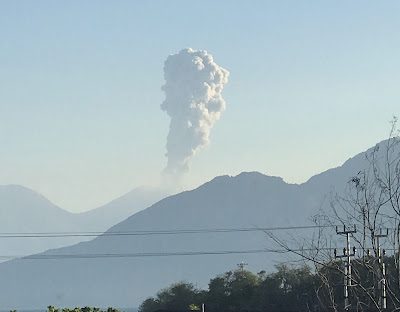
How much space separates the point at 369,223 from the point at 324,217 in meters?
3.45

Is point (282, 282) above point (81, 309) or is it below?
above

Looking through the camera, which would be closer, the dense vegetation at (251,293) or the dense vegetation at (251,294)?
the dense vegetation at (251,294)

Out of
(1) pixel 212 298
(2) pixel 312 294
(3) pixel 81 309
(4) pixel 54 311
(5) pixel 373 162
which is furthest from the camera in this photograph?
(1) pixel 212 298

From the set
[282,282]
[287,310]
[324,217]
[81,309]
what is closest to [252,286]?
[282,282]

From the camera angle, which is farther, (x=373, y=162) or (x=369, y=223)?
(x=373, y=162)

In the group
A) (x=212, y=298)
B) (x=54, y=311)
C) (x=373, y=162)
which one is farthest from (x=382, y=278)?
(x=212, y=298)

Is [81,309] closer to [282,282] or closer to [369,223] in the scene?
[369,223]

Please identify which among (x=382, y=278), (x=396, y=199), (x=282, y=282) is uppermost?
(x=282, y=282)

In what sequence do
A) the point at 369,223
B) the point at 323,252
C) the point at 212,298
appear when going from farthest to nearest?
the point at 212,298
the point at 323,252
the point at 369,223

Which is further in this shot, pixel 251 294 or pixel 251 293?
pixel 251 293

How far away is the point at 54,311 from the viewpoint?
47594 mm

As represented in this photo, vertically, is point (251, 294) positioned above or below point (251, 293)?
below

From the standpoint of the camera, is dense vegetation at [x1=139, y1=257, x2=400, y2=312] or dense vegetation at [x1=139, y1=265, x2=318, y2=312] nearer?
dense vegetation at [x1=139, y1=257, x2=400, y2=312]

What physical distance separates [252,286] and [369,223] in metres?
114
